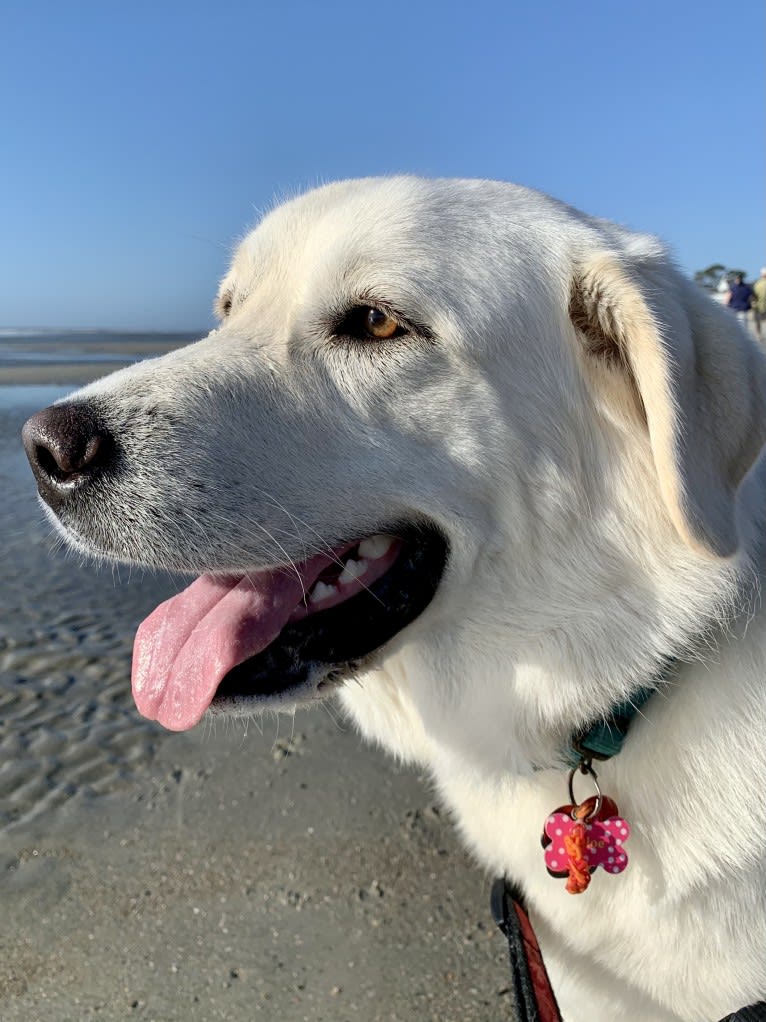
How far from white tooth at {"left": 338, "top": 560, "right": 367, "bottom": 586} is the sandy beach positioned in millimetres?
1426

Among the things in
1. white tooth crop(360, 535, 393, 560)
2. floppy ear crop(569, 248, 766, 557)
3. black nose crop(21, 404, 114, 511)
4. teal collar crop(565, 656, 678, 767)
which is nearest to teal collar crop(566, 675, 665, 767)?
teal collar crop(565, 656, 678, 767)

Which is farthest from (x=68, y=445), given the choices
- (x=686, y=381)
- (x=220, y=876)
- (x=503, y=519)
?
(x=220, y=876)

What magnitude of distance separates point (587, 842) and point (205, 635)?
3.50 ft

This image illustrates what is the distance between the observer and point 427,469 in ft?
5.82

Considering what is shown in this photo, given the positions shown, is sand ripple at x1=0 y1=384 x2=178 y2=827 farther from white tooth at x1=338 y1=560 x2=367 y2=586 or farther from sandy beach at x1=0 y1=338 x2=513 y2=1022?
white tooth at x1=338 y1=560 x2=367 y2=586

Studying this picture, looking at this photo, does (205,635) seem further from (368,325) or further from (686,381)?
(686,381)

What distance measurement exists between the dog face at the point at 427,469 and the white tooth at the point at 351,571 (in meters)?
0.01

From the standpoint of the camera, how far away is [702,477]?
1.61 m

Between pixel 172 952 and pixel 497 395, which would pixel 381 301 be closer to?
pixel 497 395

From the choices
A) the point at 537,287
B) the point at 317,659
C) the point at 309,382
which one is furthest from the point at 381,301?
the point at 317,659

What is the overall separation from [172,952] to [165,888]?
0.28m

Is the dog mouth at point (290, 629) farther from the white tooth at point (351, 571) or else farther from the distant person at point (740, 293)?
the distant person at point (740, 293)

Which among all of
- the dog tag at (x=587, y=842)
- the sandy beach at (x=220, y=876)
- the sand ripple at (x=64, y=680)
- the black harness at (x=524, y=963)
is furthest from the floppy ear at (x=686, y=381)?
the sand ripple at (x=64, y=680)

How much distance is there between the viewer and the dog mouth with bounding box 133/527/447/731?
5.85 feet
